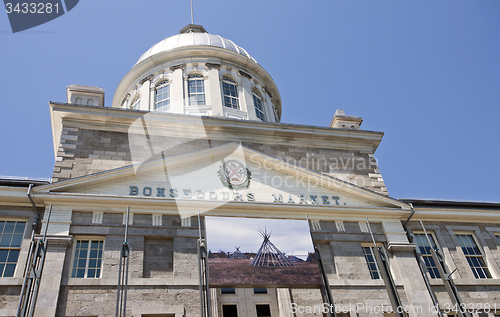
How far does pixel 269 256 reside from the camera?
15.3 m

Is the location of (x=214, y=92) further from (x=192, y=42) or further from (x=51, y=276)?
(x=51, y=276)

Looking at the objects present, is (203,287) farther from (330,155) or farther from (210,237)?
(330,155)

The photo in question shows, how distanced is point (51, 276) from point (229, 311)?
5475mm

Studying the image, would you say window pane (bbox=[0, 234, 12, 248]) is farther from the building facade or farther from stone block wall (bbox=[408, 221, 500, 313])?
stone block wall (bbox=[408, 221, 500, 313])

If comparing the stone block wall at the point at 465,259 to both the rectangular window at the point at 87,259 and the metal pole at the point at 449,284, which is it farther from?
the rectangular window at the point at 87,259

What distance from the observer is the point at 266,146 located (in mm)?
19688

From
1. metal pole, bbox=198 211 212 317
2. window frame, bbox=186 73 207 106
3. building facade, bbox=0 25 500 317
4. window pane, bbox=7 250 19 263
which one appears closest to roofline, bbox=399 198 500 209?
building facade, bbox=0 25 500 317

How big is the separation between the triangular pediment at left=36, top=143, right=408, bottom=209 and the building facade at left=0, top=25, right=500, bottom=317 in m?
0.05

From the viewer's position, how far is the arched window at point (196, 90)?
964 inches

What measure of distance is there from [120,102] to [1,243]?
14.9m

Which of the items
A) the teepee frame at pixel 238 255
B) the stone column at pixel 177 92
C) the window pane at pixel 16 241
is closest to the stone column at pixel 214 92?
the stone column at pixel 177 92

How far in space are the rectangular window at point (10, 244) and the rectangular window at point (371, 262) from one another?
11.5 metres

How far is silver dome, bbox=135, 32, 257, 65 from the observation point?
2784 cm

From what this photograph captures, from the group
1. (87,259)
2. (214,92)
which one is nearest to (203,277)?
(87,259)
